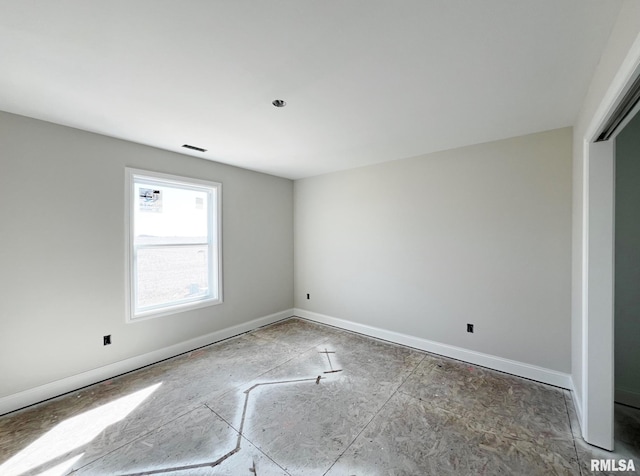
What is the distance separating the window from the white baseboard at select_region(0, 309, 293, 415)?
0.48m

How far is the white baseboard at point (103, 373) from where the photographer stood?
235 cm

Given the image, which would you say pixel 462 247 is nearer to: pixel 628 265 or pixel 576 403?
pixel 628 265

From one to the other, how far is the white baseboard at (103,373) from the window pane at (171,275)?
59cm

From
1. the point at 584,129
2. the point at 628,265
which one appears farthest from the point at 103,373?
the point at 628,265

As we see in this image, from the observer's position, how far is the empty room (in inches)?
58.6

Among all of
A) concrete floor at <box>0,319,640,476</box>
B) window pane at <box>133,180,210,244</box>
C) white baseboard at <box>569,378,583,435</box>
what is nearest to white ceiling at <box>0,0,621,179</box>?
window pane at <box>133,180,210,244</box>

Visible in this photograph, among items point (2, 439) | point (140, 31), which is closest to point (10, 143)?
point (140, 31)

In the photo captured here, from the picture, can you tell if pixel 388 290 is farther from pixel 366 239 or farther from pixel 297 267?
pixel 297 267

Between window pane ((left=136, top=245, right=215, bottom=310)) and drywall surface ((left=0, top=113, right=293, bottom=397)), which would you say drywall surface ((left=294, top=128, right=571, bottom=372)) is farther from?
drywall surface ((left=0, top=113, right=293, bottom=397))

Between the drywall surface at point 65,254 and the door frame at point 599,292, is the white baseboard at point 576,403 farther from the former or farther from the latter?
the drywall surface at point 65,254

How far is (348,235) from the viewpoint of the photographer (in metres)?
4.30

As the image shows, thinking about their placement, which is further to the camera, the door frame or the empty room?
the door frame

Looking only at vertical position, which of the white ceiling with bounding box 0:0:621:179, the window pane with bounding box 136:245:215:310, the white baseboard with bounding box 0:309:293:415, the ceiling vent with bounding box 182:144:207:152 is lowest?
the white baseboard with bounding box 0:309:293:415

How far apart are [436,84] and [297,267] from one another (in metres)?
3.83
